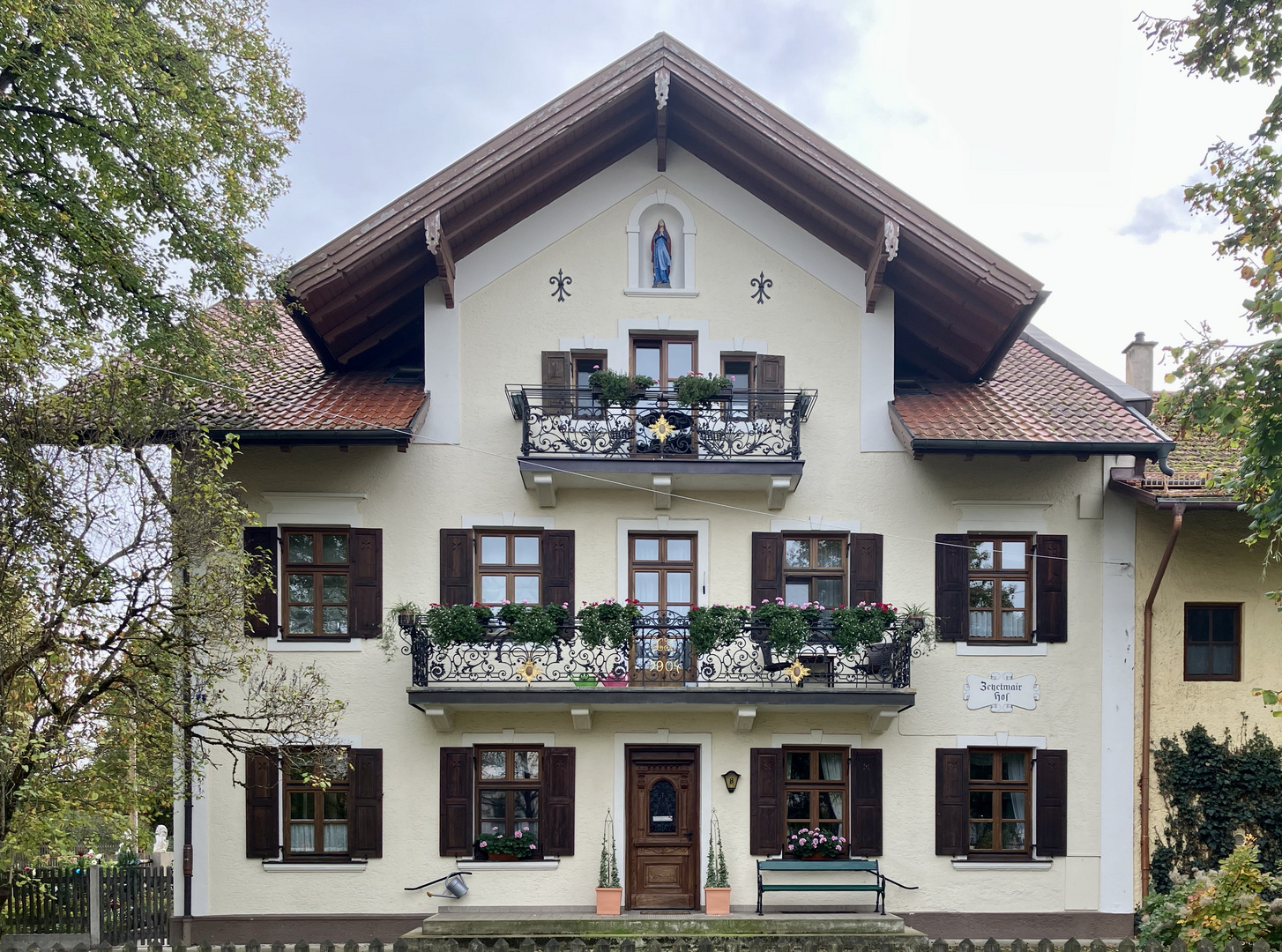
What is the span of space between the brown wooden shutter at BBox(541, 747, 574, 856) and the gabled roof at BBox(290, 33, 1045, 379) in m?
6.27

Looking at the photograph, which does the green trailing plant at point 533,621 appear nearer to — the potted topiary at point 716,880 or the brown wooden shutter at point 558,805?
the brown wooden shutter at point 558,805

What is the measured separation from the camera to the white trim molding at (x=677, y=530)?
1324 cm

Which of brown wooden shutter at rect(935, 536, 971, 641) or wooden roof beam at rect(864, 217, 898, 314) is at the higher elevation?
wooden roof beam at rect(864, 217, 898, 314)

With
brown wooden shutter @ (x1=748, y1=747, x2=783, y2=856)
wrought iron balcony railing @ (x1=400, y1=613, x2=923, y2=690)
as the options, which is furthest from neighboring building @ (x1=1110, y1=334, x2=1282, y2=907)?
brown wooden shutter @ (x1=748, y1=747, x2=783, y2=856)

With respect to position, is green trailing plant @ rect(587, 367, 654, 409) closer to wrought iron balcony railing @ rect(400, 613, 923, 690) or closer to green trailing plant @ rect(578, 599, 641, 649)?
green trailing plant @ rect(578, 599, 641, 649)

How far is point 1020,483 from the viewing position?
44.0 feet

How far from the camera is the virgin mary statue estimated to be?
44.9ft

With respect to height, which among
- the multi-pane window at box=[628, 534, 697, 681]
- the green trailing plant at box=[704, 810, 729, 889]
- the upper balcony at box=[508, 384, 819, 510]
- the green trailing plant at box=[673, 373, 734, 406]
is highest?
the green trailing plant at box=[673, 373, 734, 406]

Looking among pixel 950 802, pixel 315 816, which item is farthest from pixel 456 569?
pixel 950 802

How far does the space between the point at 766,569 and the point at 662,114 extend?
606cm

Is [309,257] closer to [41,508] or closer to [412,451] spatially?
[412,451]

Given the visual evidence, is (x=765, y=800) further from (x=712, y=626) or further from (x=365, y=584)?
(x=365, y=584)

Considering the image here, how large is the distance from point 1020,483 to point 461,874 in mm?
8872

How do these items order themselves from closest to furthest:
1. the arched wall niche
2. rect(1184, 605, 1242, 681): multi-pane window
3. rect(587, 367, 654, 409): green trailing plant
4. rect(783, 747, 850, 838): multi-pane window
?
rect(587, 367, 654, 409): green trailing plant → rect(783, 747, 850, 838): multi-pane window → rect(1184, 605, 1242, 681): multi-pane window → the arched wall niche
